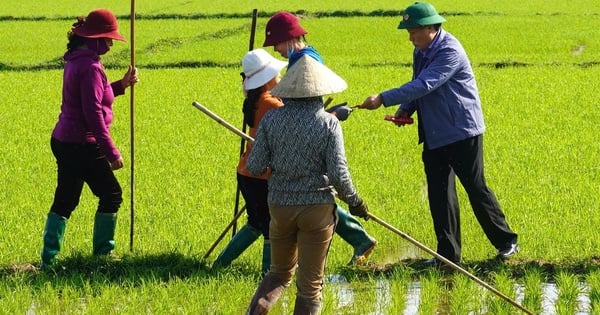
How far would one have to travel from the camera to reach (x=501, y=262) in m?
6.21

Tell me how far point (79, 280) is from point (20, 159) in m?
4.54

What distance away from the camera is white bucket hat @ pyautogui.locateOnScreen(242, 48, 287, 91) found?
18.0ft

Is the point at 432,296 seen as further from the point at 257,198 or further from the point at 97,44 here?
the point at 97,44

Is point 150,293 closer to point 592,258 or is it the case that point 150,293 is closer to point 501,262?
point 501,262

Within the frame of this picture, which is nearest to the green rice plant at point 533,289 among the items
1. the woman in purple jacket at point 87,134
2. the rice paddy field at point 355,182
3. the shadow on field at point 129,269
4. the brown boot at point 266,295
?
the rice paddy field at point 355,182

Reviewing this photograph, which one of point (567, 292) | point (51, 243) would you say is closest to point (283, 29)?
point (51, 243)

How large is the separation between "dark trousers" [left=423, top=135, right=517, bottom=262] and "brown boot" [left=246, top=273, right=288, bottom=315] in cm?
154

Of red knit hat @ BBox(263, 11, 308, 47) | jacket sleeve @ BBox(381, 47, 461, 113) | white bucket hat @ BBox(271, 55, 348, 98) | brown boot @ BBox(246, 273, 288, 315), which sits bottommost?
brown boot @ BBox(246, 273, 288, 315)

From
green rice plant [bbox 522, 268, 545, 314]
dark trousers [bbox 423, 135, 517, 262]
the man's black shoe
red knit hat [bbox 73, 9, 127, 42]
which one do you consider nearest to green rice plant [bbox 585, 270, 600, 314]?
green rice plant [bbox 522, 268, 545, 314]

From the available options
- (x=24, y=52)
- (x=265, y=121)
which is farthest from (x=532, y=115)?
(x=24, y=52)

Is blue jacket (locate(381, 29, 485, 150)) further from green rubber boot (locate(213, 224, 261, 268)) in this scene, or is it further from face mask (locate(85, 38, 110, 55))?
face mask (locate(85, 38, 110, 55))

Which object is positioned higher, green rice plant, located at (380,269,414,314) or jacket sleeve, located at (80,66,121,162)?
jacket sleeve, located at (80,66,121,162)

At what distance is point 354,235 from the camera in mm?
6238

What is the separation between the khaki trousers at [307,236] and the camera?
480cm
